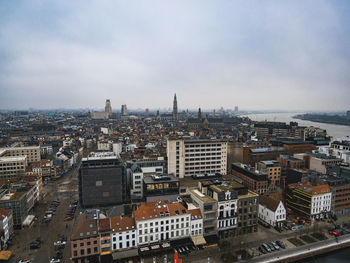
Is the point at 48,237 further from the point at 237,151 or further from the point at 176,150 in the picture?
the point at 237,151

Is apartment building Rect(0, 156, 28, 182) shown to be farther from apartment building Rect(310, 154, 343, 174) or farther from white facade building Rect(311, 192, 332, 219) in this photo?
apartment building Rect(310, 154, 343, 174)

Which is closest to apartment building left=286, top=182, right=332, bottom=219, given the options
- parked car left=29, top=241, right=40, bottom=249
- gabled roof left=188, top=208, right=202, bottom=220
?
gabled roof left=188, top=208, right=202, bottom=220

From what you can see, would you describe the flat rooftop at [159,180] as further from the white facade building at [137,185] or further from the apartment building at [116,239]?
the apartment building at [116,239]

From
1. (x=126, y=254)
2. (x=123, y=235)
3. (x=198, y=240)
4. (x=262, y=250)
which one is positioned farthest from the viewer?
(x=198, y=240)

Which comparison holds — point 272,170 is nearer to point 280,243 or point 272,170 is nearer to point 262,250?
point 280,243

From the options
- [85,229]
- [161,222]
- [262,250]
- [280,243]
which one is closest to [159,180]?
[161,222]

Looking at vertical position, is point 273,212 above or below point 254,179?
below
